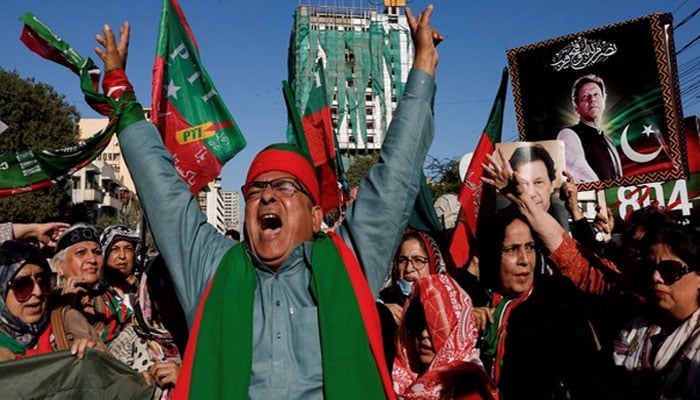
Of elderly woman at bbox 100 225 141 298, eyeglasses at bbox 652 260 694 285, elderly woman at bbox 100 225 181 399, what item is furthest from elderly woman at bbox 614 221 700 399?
elderly woman at bbox 100 225 141 298

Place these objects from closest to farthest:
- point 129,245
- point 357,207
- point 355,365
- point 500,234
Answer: point 355,365 < point 357,207 < point 500,234 < point 129,245

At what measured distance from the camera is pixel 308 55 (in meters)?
69.8

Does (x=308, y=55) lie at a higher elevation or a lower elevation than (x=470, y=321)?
higher

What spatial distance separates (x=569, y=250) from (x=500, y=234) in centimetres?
63

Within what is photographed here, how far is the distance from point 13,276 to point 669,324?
311 cm

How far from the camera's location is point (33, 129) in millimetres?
24156

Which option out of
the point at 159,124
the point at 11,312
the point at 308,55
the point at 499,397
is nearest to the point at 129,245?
the point at 159,124

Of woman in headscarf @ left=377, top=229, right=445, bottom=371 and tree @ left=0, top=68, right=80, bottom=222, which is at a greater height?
tree @ left=0, top=68, right=80, bottom=222

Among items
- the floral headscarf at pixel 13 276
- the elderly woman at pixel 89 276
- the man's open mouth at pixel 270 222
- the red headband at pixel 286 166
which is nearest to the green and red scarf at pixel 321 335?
the man's open mouth at pixel 270 222

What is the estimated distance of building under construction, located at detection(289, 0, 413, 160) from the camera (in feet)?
232

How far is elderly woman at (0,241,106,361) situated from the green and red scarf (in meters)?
1.33

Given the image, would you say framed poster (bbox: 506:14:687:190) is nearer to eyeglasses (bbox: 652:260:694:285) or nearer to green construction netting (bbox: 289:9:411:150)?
eyeglasses (bbox: 652:260:694:285)

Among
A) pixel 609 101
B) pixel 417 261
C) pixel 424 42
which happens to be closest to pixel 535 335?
pixel 417 261

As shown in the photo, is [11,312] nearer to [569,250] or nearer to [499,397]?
[499,397]
